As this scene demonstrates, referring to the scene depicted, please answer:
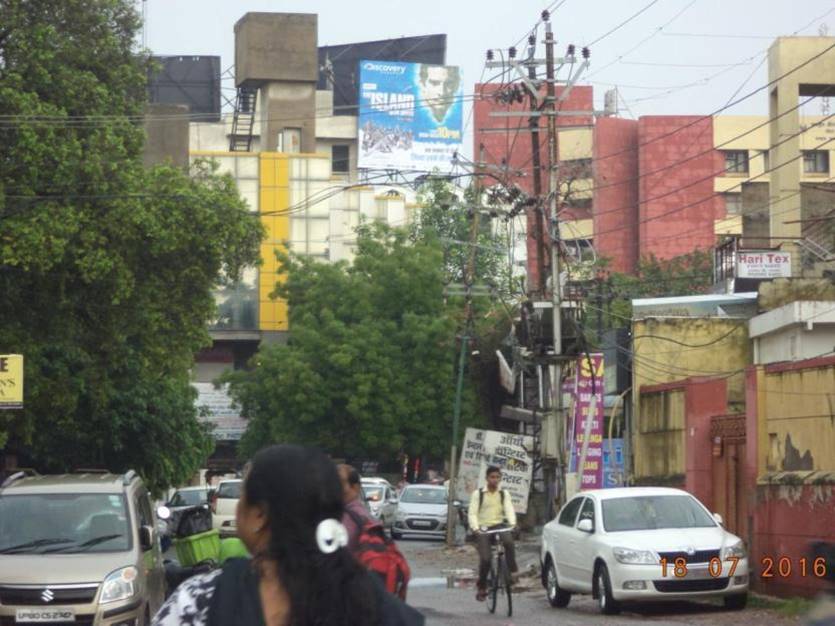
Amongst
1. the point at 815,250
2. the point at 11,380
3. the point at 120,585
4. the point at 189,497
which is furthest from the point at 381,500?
the point at 120,585

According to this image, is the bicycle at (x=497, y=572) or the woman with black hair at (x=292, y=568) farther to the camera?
the bicycle at (x=497, y=572)

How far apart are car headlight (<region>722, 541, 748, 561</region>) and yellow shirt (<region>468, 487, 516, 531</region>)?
282 cm

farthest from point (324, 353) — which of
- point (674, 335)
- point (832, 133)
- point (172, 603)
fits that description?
point (172, 603)

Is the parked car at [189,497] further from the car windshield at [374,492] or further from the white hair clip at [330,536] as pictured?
the white hair clip at [330,536]

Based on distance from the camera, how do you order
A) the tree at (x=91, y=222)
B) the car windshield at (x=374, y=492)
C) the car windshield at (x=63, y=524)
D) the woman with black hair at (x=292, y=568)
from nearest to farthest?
1. the woman with black hair at (x=292, y=568)
2. the car windshield at (x=63, y=524)
3. the tree at (x=91, y=222)
4. the car windshield at (x=374, y=492)

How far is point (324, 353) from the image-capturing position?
58406 millimetres

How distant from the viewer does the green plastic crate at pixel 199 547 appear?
9.38 meters

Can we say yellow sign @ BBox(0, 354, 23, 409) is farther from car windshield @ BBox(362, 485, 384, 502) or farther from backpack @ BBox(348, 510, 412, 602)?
car windshield @ BBox(362, 485, 384, 502)

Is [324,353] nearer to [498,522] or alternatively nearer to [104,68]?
[104,68]

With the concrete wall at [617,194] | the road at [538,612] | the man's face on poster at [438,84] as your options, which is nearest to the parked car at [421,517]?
the road at [538,612]

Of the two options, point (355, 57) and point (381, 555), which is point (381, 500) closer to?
point (381, 555)

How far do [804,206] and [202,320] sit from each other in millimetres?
24493

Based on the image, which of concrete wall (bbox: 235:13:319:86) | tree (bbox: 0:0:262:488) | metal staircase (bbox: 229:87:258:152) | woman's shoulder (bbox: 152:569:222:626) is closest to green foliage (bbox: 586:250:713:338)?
concrete wall (bbox: 235:13:319:86)

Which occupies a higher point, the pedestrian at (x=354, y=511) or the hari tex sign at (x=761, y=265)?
the hari tex sign at (x=761, y=265)
